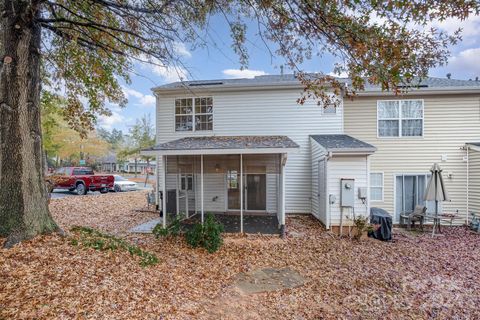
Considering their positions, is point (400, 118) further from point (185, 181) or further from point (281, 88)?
point (185, 181)

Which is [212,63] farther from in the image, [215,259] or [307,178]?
[307,178]

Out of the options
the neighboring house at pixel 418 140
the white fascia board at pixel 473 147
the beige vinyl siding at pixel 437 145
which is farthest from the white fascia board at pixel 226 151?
the white fascia board at pixel 473 147

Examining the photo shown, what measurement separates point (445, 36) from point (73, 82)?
898cm

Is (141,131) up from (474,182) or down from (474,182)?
up

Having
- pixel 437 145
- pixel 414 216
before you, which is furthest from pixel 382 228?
pixel 437 145

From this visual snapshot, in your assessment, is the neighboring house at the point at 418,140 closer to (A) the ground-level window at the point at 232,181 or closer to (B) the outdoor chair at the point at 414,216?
(B) the outdoor chair at the point at 414,216

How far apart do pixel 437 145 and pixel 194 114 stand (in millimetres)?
9925

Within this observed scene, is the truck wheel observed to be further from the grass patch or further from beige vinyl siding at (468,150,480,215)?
beige vinyl siding at (468,150,480,215)

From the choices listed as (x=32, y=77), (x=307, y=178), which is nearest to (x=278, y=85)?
(x=307, y=178)

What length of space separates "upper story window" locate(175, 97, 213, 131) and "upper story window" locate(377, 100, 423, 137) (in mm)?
7003

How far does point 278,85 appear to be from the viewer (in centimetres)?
1098

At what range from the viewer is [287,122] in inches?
443

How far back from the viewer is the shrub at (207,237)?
6.71m

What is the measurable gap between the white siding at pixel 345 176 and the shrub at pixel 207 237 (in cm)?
398
